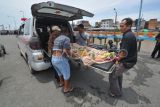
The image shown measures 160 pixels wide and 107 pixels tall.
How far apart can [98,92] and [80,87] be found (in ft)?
1.86

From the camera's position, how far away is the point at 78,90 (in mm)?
3410

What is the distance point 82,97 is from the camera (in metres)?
3.07

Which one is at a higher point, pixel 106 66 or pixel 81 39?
pixel 81 39

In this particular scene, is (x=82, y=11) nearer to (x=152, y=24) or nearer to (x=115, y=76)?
A: (x=115, y=76)

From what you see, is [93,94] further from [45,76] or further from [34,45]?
[34,45]

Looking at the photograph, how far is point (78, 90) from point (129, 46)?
1.85 metres

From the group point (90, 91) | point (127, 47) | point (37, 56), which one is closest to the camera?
point (127, 47)

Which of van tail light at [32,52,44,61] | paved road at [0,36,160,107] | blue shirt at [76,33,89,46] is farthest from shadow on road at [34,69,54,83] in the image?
blue shirt at [76,33,89,46]

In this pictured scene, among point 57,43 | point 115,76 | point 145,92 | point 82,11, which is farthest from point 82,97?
point 82,11

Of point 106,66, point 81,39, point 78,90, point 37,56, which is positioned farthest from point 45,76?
point 106,66

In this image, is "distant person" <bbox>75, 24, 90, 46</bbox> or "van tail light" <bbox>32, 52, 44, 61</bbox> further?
"distant person" <bbox>75, 24, 90, 46</bbox>

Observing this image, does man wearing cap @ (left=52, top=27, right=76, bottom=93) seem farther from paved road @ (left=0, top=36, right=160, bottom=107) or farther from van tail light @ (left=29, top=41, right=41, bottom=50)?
van tail light @ (left=29, top=41, right=41, bottom=50)

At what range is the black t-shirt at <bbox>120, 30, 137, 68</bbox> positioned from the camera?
98.5 inches

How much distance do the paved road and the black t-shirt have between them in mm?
1023
